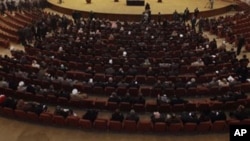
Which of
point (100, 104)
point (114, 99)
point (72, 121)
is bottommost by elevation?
point (72, 121)

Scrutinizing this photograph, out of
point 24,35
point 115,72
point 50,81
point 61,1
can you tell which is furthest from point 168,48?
point 61,1

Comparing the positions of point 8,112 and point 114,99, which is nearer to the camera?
point 8,112

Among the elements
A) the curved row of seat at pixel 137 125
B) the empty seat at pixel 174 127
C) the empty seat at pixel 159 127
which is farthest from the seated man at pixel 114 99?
the empty seat at pixel 174 127

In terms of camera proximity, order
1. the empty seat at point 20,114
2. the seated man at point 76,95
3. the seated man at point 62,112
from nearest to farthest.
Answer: the seated man at point 62,112
the empty seat at point 20,114
the seated man at point 76,95

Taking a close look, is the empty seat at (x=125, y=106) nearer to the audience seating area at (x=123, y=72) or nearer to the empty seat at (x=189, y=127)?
the audience seating area at (x=123, y=72)

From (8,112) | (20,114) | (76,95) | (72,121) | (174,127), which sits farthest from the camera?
(76,95)

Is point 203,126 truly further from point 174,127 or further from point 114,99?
point 114,99

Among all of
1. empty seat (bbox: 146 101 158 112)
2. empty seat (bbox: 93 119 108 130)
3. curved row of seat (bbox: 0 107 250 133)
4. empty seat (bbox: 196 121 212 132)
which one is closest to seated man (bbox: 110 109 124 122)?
curved row of seat (bbox: 0 107 250 133)

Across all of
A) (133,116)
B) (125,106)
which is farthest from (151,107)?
(133,116)

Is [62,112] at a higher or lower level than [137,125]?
higher

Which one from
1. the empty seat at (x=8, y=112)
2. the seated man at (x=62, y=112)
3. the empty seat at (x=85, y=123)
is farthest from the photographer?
the empty seat at (x=8, y=112)

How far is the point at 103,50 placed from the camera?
613 inches

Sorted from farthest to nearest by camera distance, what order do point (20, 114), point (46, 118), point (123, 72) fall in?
point (123, 72), point (20, 114), point (46, 118)

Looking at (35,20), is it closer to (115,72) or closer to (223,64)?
(115,72)
